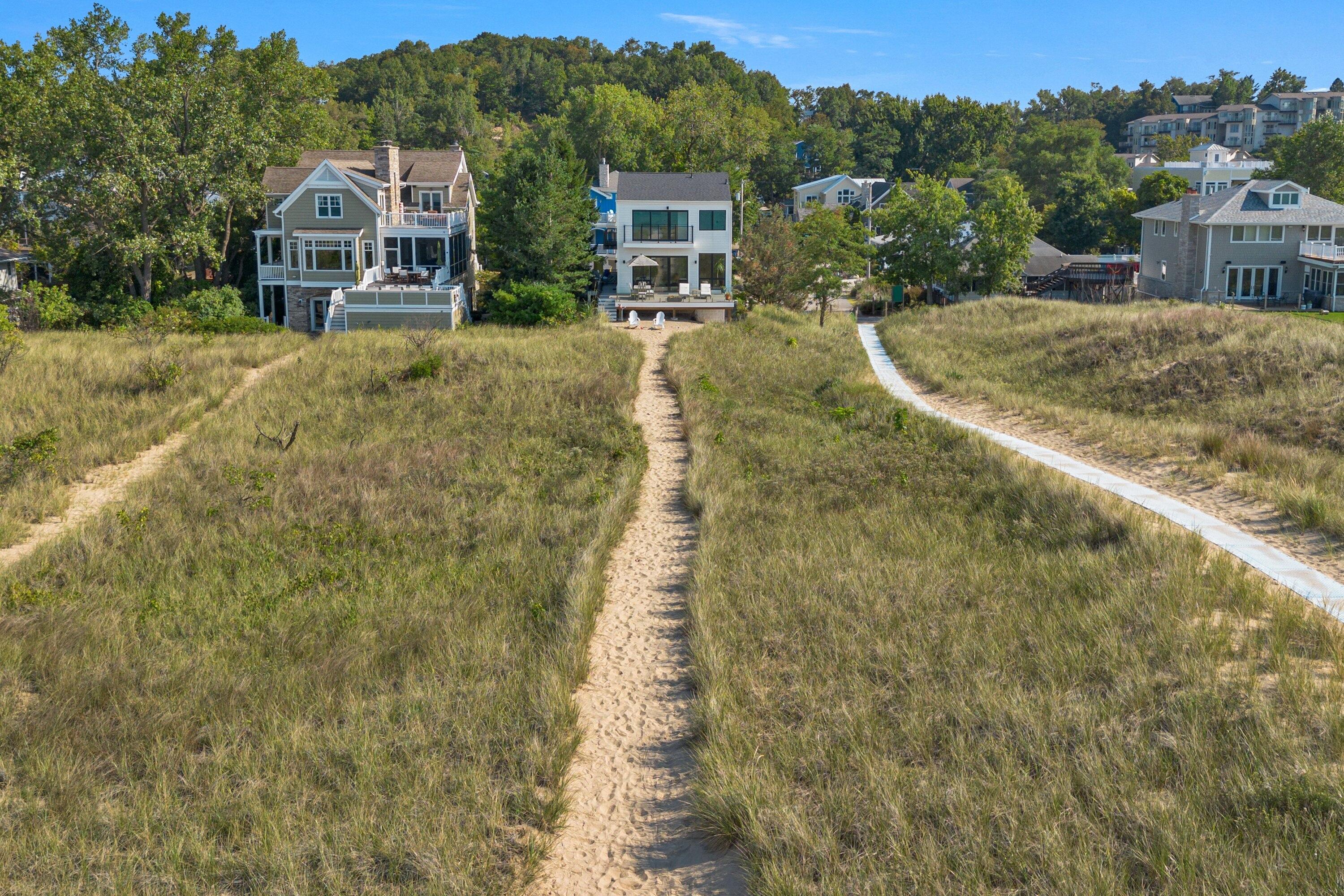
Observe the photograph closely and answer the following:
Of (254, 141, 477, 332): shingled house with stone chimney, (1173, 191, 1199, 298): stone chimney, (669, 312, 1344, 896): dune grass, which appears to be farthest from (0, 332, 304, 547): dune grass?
(1173, 191, 1199, 298): stone chimney

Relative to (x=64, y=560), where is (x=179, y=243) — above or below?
above

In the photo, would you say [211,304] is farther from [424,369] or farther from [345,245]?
[424,369]

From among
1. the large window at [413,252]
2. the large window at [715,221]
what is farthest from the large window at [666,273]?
the large window at [413,252]

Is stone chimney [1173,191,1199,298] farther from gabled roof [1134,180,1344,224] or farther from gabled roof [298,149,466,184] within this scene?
gabled roof [298,149,466,184]

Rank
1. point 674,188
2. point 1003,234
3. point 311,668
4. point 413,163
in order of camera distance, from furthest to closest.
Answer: point 413,163
point 1003,234
point 674,188
point 311,668

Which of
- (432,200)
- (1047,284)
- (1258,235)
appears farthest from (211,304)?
(1258,235)

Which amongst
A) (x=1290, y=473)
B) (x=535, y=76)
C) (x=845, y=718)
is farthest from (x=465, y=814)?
(x=535, y=76)

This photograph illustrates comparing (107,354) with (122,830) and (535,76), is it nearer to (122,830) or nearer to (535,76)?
(122,830)

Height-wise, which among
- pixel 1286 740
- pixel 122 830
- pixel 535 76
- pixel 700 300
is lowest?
pixel 122 830
